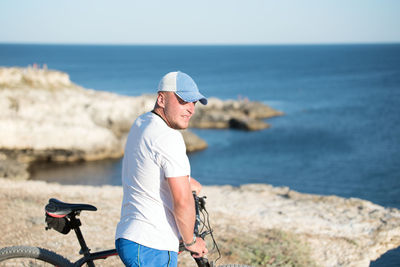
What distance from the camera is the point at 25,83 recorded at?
41.6 m

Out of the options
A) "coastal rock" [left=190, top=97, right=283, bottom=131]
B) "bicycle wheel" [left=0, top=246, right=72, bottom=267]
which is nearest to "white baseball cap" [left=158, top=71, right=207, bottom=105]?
"bicycle wheel" [left=0, top=246, right=72, bottom=267]

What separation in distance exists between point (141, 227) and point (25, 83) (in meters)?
42.4

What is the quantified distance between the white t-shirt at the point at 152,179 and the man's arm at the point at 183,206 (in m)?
0.06

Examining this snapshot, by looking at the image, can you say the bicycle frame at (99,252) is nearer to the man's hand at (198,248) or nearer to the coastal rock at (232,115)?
the man's hand at (198,248)

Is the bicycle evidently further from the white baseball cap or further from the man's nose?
the white baseball cap

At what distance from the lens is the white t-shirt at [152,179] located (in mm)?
2834

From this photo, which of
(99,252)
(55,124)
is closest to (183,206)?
(99,252)

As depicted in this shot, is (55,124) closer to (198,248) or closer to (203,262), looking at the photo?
(203,262)

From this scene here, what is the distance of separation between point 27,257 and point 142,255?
1370 millimetres

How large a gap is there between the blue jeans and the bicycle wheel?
3.52 ft

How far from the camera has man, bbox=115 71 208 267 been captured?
2.84 metres

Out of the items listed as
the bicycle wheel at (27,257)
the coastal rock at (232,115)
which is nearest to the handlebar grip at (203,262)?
the bicycle wheel at (27,257)

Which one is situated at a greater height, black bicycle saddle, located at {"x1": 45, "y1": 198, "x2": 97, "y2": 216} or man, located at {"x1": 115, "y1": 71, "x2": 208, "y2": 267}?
man, located at {"x1": 115, "y1": 71, "x2": 208, "y2": 267}

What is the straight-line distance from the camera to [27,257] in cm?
372
